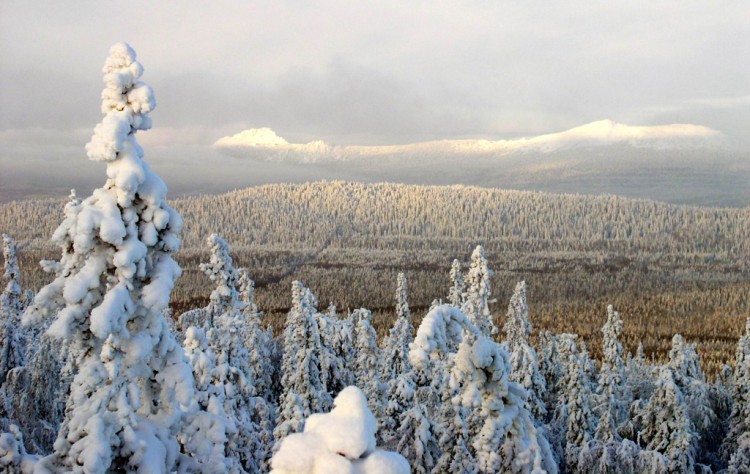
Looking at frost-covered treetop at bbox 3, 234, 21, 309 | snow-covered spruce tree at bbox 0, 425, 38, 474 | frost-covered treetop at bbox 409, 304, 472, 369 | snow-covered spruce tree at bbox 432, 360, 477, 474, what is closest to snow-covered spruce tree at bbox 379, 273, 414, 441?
snow-covered spruce tree at bbox 432, 360, 477, 474

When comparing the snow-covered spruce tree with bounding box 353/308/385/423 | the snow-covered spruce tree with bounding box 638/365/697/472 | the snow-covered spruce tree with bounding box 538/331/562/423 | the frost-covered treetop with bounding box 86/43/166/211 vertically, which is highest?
the frost-covered treetop with bounding box 86/43/166/211

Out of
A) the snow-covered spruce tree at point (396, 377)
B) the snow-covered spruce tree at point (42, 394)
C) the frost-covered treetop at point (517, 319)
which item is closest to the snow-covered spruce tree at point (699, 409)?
the frost-covered treetop at point (517, 319)

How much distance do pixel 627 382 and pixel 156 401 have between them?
49.0 m

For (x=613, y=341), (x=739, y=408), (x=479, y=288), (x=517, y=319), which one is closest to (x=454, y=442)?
(x=479, y=288)

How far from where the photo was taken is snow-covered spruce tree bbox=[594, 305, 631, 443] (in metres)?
31.9

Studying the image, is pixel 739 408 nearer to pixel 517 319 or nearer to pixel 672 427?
pixel 672 427

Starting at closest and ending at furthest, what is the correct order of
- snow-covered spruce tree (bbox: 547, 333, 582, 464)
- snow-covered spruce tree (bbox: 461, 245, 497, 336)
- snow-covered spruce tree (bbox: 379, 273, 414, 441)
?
snow-covered spruce tree (bbox: 379, 273, 414, 441) < snow-covered spruce tree (bbox: 461, 245, 497, 336) < snow-covered spruce tree (bbox: 547, 333, 582, 464)

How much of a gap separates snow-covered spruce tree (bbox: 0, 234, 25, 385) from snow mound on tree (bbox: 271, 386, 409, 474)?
121ft

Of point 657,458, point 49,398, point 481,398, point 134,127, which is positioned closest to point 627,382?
point 657,458

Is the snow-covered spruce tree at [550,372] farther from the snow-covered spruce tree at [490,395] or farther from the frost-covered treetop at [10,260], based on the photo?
the frost-covered treetop at [10,260]

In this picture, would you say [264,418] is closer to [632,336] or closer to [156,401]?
[156,401]

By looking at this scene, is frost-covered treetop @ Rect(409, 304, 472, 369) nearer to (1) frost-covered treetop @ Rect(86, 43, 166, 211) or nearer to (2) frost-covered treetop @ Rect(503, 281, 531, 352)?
(1) frost-covered treetop @ Rect(86, 43, 166, 211)

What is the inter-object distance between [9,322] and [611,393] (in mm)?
35806

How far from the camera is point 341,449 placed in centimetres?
485
